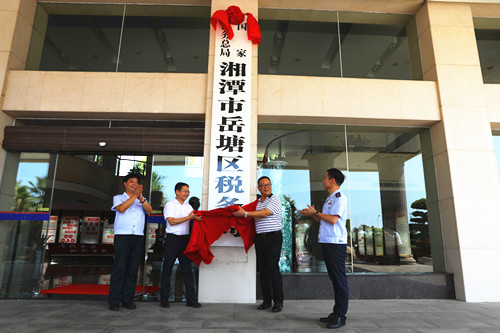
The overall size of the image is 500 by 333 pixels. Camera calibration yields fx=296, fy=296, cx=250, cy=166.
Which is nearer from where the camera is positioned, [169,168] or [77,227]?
[169,168]

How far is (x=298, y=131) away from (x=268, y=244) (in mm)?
2386

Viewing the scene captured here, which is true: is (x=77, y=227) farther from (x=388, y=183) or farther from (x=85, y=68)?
(x=388, y=183)

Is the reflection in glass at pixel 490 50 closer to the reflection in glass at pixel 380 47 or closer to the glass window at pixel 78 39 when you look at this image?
the reflection in glass at pixel 380 47

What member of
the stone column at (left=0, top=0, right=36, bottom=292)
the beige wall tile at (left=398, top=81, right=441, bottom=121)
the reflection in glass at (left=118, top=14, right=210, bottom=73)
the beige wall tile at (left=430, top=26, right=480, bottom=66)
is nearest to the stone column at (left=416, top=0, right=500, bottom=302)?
the beige wall tile at (left=430, top=26, right=480, bottom=66)

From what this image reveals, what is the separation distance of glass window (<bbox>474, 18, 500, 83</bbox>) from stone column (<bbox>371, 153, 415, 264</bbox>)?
96.4 inches

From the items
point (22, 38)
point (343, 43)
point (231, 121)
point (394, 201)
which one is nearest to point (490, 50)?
point (343, 43)

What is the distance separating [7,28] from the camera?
507cm

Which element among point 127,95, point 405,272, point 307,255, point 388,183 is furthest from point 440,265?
point 127,95

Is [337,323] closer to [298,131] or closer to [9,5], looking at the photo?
[298,131]

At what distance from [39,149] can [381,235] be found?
6015 mm

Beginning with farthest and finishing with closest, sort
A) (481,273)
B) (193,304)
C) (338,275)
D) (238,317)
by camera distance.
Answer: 1. (481,273)
2. (193,304)
3. (238,317)
4. (338,275)

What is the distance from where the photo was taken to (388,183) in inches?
209

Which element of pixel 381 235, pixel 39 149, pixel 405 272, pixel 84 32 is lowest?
pixel 405 272

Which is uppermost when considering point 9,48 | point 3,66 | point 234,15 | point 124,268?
point 234,15
